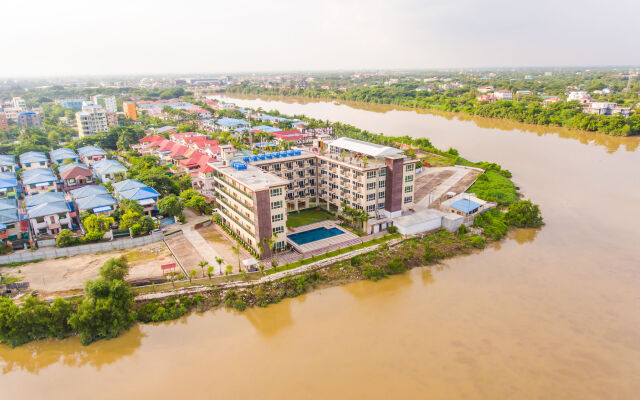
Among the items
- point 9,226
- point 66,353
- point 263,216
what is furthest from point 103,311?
point 9,226

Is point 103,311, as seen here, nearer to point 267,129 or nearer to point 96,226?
point 96,226

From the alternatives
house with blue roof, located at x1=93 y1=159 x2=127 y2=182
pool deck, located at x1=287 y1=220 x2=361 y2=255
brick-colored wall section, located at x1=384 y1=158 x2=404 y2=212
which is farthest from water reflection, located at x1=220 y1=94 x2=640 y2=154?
house with blue roof, located at x1=93 y1=159 x2=127 y2=182

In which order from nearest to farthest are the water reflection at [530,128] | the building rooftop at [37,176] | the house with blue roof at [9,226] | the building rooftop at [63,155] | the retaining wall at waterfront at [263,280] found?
the retaining wall at waterfront at [263,280] < the house with blue roof at [9,226] < the building rooftop at [37,176] < the building rooftop at [63,155] < the water reflection at [530,128]

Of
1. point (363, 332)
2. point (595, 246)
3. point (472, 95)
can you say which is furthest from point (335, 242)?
point (472, 95)

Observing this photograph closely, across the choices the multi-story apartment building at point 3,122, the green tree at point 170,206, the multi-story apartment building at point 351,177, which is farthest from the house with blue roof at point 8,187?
the multi-story apartment building at point 3,122

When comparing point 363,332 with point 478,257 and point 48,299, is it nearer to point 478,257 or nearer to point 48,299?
point 478,257

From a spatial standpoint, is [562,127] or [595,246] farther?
[562,127]

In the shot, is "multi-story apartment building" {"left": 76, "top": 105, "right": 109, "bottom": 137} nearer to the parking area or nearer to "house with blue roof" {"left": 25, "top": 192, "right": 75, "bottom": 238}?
"house with blue roof" {"left": 25, "top": 192, "right": 75, "bottom": 238}

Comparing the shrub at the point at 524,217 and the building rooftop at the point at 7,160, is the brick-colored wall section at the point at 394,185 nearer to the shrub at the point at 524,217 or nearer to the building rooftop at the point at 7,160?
the shrub at the point at 524,217
